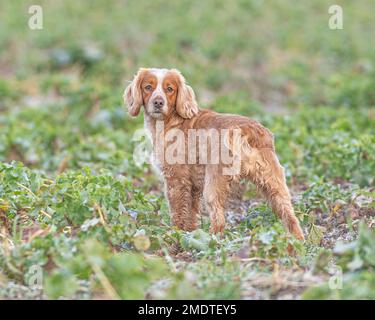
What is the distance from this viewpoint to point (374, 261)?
4.68 metres

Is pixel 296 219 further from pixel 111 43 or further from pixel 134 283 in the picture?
pixel 111 43

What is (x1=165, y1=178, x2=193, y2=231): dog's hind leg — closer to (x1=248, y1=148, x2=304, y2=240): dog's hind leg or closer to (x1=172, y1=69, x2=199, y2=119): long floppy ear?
(x1=172, y1=69, x2=199, y2=119): long floppy ear

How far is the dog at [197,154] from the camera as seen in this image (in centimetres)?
605

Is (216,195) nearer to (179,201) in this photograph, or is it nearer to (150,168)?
(179,201)

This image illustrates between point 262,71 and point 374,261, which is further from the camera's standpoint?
point 262,71

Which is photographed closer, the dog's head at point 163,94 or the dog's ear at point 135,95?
the dog's head at point 163,94

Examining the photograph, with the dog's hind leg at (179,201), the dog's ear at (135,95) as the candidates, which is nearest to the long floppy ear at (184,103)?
the dog's ear at (135,95)

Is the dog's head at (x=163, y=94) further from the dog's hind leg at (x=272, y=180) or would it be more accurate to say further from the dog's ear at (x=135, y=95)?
the dog's hind leg at (x=272, y=180)

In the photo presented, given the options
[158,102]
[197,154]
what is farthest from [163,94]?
[197,154]

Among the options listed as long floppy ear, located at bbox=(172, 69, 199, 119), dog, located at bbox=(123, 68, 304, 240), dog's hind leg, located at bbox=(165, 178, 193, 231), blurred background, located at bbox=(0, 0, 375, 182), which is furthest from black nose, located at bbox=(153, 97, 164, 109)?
blurred background, located at bbox=(0, 0, 375, 182)

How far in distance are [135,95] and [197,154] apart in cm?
77

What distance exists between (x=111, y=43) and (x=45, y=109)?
15.6 ft

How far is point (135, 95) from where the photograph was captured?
263 inches
